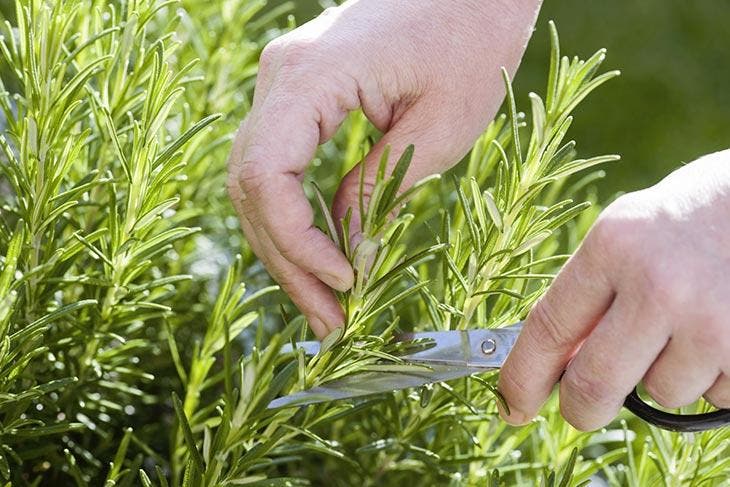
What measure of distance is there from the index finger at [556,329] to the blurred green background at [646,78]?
3.05 m

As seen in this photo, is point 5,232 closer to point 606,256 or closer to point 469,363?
point 469,363

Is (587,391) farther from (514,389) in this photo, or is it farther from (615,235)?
(615,235)

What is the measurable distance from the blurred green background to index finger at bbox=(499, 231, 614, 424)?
3.05 meters

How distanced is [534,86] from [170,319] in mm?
3256

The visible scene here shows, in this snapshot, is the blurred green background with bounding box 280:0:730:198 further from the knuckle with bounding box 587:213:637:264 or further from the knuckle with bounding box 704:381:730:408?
the knuckle with bounding box 587:213:637:264

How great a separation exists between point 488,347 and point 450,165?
1.13 ft

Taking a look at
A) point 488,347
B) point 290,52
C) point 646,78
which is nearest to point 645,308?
point 488,347

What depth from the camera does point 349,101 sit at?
1.40m

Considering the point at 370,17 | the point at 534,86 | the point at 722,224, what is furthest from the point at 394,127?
the point at 534,86

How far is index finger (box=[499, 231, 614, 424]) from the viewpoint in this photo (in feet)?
3.98

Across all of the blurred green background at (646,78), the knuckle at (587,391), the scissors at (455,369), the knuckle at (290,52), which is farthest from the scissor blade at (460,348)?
the blurred green background at (646,78)

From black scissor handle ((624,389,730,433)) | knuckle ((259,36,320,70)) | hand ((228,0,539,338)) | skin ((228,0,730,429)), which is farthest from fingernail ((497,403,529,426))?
knuckle ((259,36,320,70))

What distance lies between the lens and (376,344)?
1.26m

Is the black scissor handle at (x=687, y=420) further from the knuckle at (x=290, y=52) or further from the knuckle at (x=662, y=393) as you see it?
the knuckle at (x=290, y=52)
